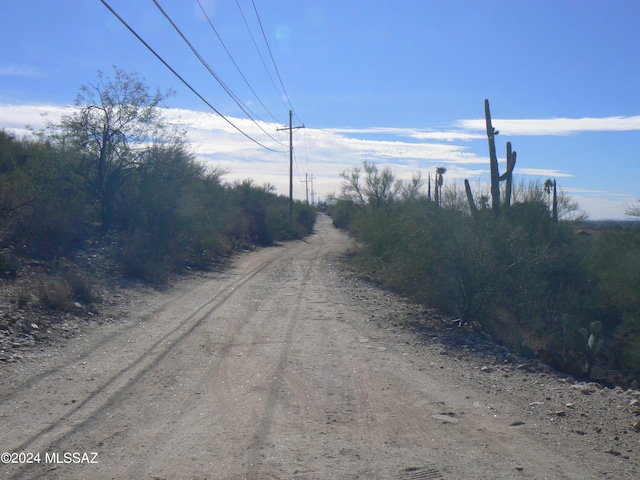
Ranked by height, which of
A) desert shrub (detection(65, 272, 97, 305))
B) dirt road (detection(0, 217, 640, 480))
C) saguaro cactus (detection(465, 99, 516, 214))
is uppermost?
saguaro cactus (detection(465, 99, 516, 214))

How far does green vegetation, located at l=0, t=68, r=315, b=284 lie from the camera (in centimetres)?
1906

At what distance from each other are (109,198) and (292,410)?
18.3 meters

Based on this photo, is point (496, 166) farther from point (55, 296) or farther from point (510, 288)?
point (55, 296)

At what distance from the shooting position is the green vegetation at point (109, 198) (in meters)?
19.1

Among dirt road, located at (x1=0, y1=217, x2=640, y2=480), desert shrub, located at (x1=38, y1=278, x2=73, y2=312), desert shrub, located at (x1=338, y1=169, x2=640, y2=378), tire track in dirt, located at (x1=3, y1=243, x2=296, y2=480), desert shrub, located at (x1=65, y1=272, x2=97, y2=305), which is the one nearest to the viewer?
dirt road, located at (x1=0, y1=217, x2=640, y2=480)

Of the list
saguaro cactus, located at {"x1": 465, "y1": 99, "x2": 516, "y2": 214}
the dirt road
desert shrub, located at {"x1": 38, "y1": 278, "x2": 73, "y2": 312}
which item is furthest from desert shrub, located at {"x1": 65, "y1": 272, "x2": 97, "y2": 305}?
saguaro cactus, located at {"x1": 465, "y1": 99, "x2": 516, "y2": 214}

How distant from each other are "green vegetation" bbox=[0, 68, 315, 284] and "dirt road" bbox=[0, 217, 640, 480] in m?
7.34

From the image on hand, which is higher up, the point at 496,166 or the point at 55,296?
the point at 496,166

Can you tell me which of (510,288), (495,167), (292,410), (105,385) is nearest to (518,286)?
(510,288)

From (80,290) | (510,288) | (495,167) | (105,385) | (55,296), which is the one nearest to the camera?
(105,385)

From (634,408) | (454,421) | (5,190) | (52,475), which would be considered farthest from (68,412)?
(5,190)

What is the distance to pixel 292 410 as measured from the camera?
7816mm

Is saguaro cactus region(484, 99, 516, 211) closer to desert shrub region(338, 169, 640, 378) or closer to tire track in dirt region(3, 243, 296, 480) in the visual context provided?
desert shrub region(338, 169, 640, 378)

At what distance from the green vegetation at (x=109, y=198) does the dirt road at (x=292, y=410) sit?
7.34 meters
